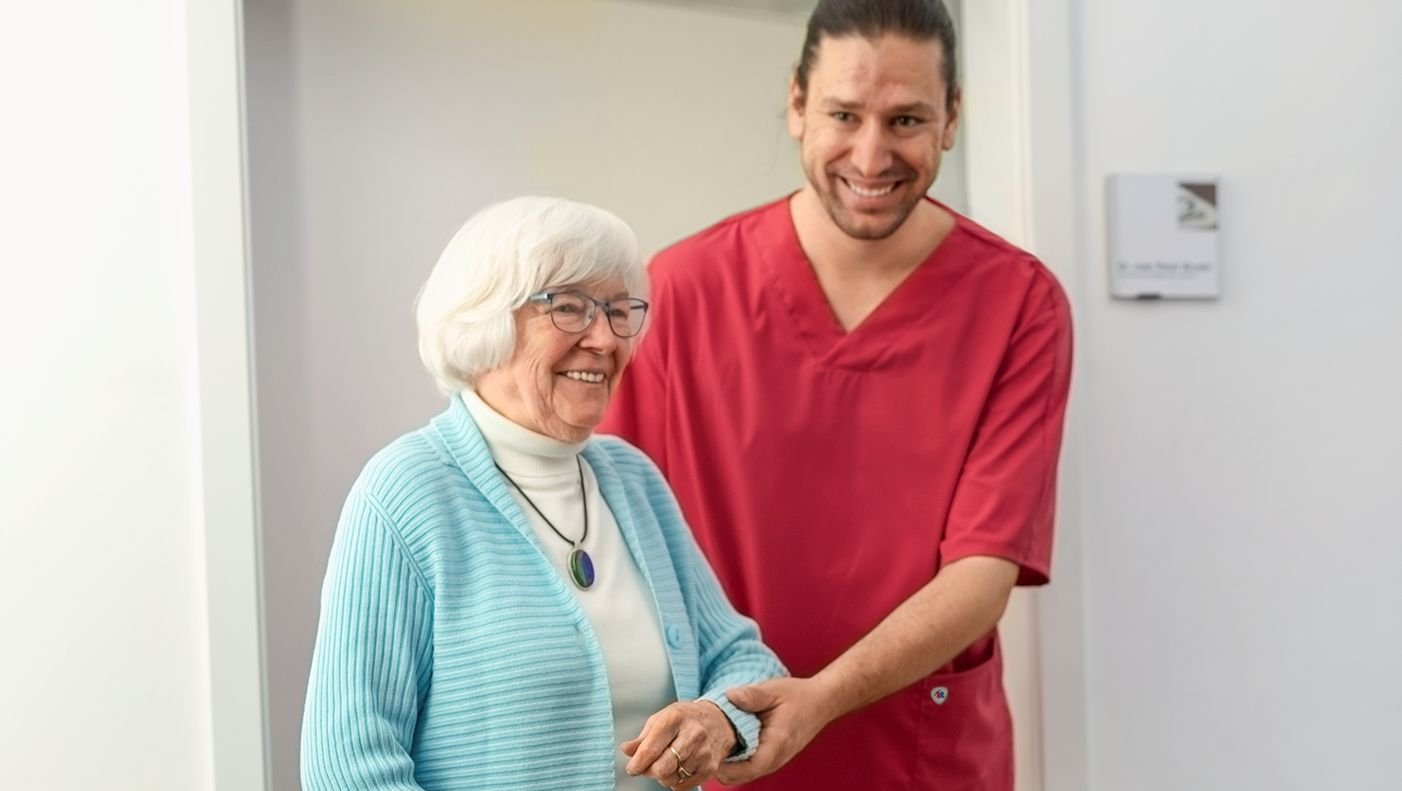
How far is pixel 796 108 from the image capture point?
1.64 m

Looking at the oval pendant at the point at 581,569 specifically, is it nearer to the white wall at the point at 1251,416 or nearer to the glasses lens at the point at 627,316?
the glasses lens at the point at 627,316

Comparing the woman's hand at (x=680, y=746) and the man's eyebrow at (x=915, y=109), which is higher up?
the man's eyebrow at (x=915, y=109)

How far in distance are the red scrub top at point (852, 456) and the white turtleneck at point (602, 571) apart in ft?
1.42

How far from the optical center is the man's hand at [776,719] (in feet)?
3.90

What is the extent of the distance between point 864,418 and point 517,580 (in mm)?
647

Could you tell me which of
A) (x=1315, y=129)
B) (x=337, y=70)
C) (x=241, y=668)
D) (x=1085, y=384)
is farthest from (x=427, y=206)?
(x=1315, y=129)

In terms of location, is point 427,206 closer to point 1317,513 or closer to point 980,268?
point 980,268

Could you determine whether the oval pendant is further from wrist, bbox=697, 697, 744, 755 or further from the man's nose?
the man's nose

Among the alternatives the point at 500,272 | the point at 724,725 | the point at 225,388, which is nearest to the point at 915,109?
the point at 500,272

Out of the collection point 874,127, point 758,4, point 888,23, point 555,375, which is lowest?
point 555,375

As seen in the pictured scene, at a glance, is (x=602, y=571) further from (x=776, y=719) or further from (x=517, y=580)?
(x=776, y=719)

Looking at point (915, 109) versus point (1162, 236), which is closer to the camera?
point (915, 109)

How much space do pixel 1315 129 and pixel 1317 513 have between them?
0.59 meters

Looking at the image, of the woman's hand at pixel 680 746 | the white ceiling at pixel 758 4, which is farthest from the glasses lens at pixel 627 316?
the white ceiling at pixel 758 4
